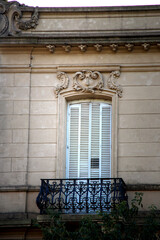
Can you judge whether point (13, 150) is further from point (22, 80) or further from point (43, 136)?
point (22, 80)

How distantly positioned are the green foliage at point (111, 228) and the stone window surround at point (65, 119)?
2.34 m

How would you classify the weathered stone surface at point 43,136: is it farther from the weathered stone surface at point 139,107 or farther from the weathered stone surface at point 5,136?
the weathered stone surface at point 139,107

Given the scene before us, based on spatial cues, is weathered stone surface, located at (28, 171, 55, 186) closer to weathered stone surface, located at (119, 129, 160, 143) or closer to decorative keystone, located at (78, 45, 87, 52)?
weathered stone surface, located at (119, 129, 160, 143)

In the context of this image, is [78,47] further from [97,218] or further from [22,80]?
[97,218]

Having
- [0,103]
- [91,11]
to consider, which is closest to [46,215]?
[0,103]

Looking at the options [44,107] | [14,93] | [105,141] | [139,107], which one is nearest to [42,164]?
[44,107]

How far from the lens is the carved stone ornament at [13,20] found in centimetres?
1847

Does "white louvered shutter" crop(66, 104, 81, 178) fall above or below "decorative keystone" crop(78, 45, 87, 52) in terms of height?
below

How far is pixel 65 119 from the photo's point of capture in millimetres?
17812

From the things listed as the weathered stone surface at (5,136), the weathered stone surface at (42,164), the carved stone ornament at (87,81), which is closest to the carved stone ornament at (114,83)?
the carved stone ornament at (87,81)

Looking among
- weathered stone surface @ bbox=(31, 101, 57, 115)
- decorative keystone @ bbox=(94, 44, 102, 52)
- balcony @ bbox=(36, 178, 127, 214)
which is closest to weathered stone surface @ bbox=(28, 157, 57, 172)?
balcony @ bbox=(36, 178, 127, 214)

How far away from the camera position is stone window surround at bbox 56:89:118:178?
17219mm

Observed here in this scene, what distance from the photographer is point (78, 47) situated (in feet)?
59.2

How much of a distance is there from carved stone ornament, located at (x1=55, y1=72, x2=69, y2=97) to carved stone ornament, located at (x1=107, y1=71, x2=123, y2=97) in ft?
3.82
